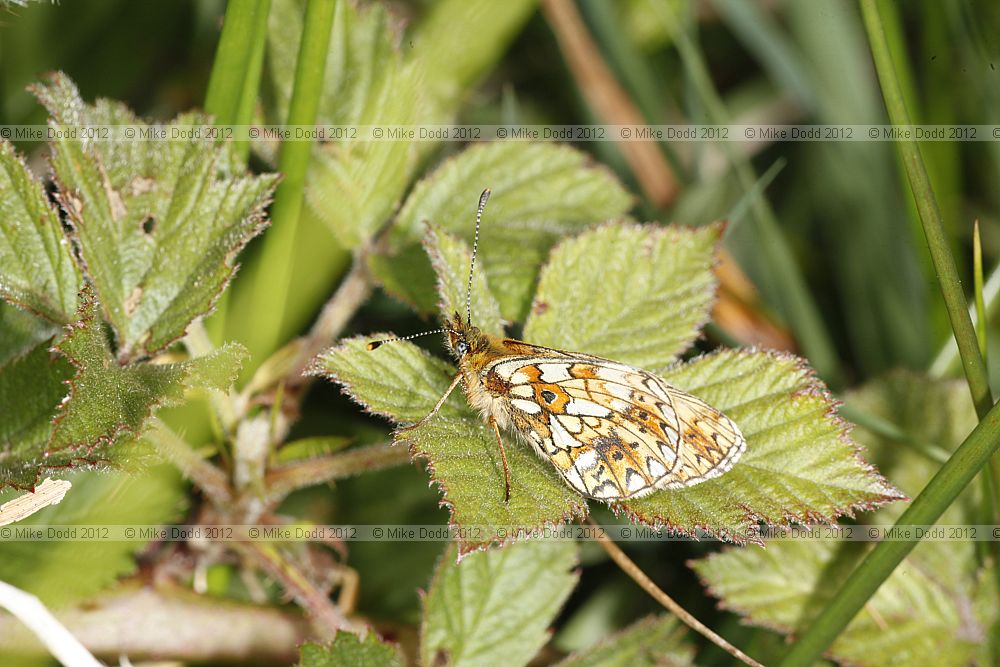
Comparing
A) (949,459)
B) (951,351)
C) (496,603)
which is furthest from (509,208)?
(951,351)

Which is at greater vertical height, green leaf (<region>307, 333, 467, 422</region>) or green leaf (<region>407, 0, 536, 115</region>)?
green leaf (<region>407, 0, 536, 115</region>)

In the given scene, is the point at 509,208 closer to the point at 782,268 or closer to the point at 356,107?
the point at 356,107

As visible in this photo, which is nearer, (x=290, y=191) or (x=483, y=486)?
(x=483, y=486)

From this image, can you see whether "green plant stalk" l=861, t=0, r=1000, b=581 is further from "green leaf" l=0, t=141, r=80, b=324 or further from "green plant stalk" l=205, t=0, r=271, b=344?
"green leaf" l=0, t=141, r=80, b=324

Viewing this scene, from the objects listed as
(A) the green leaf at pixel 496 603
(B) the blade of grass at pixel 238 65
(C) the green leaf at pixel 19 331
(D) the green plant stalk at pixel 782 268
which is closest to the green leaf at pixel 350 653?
(A) the green leaf at pixel 496 603

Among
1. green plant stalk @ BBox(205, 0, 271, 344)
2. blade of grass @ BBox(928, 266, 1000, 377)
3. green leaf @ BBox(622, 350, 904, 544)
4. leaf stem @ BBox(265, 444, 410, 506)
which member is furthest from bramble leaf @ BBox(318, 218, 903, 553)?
blade of grass @ BBox(928, 266, 1000, 377)

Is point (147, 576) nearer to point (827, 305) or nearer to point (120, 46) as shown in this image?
point (120, 46)
